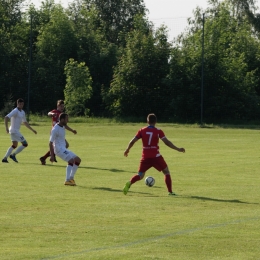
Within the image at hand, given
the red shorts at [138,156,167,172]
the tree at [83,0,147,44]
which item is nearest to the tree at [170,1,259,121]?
the red shorts at [138,156,167,172]

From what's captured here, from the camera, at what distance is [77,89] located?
5391 centimetres

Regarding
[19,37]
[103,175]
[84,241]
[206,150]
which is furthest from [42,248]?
[19,37]

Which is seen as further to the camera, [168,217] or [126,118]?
[126,118]

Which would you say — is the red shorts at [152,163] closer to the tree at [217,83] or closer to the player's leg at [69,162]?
the player's leg at [69,162]

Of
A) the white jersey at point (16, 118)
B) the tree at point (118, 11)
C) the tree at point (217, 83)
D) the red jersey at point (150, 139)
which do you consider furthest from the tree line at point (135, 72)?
the red jersey at point (150, 139)

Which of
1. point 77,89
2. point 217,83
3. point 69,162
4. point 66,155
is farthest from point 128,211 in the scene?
point 77,89

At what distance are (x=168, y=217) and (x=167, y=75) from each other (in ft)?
126

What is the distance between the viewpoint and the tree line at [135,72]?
1960 inches

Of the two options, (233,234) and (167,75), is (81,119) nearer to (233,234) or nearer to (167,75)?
(167,75)

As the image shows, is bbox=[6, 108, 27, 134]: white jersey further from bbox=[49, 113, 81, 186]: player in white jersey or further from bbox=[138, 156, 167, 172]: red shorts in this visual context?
bbox=[138, 156, 167, 172]: red shorts

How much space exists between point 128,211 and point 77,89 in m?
41.0

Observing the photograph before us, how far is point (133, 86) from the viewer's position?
5206cm

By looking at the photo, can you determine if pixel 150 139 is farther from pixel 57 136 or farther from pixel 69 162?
pixel 57 136

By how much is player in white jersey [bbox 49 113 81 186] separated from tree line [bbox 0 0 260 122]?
30565 mm
